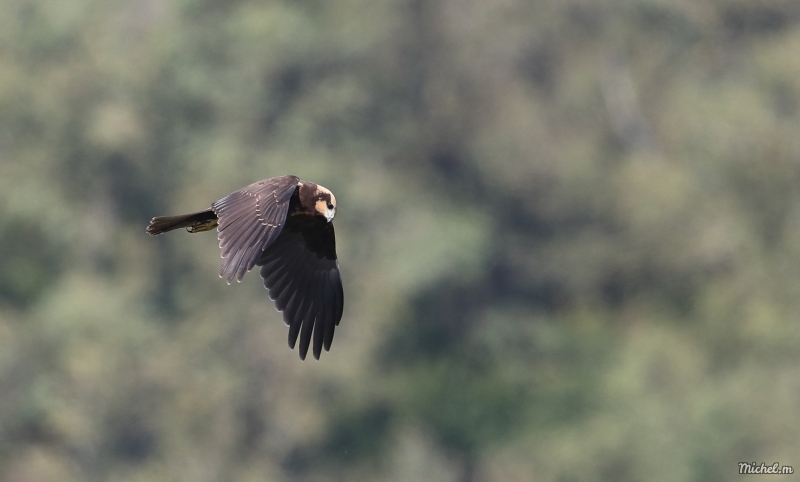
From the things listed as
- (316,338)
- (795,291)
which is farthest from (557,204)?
(316,338)

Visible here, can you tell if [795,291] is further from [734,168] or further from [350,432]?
[350,432]

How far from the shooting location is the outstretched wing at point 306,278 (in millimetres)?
12555

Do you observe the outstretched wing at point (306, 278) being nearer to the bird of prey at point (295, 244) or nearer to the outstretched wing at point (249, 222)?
the bird of prey at point (295, 244)

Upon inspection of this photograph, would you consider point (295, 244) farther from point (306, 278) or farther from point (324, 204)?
point (324, 204)

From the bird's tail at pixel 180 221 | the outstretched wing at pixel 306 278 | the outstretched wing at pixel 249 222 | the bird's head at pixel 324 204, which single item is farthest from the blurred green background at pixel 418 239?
the outstretched wing at pixel 249 222

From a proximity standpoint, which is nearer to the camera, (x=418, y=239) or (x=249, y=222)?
(x=249, y=222)

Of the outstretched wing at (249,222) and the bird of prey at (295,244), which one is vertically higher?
the bird of prey at (295,244)

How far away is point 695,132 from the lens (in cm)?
3891

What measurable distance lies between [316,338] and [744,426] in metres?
22.8

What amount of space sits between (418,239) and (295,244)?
2426 cm

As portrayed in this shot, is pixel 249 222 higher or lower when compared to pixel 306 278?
lower

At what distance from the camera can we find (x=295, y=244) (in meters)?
12.8

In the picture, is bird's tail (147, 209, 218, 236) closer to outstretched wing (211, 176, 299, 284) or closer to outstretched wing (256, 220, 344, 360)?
outstretched wing (211, 176, 299, 284)

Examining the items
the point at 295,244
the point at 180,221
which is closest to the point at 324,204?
the point at 295,244
